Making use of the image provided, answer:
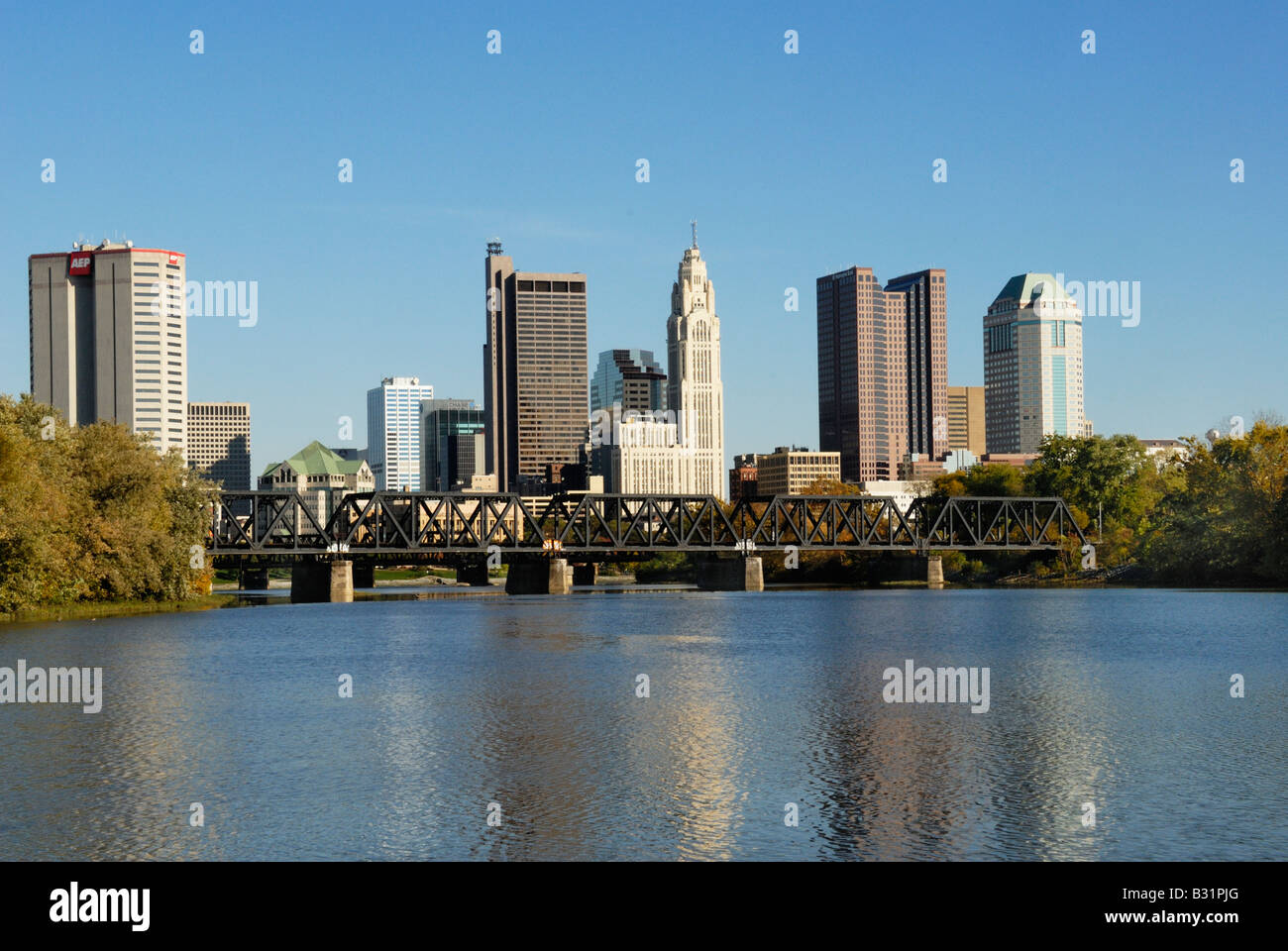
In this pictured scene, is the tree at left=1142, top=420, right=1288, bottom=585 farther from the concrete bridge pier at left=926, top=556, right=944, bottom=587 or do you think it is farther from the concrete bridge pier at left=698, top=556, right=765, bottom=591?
the concrete bridge pier at left=698, top=556, right=765, bottom=591

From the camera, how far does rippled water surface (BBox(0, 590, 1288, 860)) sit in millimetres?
29125

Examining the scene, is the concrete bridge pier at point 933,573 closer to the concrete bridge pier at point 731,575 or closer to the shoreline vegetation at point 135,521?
the concrete bridge pier at point 731,575

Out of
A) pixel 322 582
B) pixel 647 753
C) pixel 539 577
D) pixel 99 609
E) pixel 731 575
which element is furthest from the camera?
pixel 731 575

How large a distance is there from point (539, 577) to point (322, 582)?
30.2m

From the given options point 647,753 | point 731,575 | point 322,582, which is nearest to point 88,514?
point 322,582

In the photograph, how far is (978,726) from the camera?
44062 millimetres

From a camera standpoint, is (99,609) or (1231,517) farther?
(1231,517)

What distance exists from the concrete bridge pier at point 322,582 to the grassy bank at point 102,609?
37.3m

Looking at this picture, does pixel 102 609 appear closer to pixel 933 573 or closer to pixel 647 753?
pixel 647 753

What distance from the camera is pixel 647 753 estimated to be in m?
39.3

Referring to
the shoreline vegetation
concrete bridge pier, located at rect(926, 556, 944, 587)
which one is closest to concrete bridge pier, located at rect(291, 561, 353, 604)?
the shoreline vegetation
